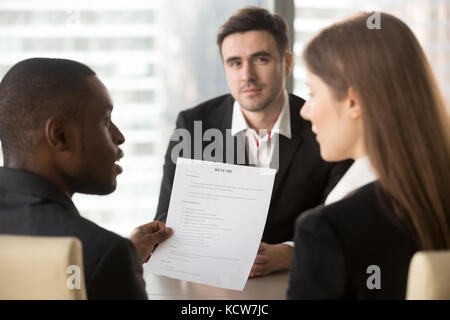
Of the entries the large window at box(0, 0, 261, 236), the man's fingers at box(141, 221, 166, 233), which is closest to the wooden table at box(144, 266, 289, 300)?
the man's fingers at box(141, 221, 166, 233)

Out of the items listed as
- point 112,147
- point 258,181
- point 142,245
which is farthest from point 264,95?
point 112,147

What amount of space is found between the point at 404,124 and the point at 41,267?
728 millimetres

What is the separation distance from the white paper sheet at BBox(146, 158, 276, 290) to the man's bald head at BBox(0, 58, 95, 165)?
0.56 metres

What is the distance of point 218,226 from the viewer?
1.61 meters

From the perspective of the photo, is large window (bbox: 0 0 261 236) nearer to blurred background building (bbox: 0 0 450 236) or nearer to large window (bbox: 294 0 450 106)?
blurred background building (bbox: 0 0 450 236)

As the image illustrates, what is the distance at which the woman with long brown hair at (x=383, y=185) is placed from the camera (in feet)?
3.39

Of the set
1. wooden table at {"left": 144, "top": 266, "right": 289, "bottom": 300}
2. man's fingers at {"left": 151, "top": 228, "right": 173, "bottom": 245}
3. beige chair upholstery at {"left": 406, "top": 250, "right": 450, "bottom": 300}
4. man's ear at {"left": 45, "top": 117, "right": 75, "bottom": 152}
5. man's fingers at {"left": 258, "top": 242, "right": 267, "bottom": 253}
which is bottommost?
wooden table at {"left": 144, "top": 266, "right": 289, "bottom": 300}

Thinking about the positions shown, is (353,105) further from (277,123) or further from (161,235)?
(277,123)

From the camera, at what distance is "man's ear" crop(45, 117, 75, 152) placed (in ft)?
3.71

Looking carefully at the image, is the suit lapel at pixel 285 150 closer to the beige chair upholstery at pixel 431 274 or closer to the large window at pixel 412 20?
the large window at pixel 412 20

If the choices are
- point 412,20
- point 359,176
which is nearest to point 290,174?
point 359,176

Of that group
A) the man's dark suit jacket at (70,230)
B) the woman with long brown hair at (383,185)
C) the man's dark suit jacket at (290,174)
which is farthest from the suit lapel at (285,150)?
the man's dark suit jacket at (70,230)

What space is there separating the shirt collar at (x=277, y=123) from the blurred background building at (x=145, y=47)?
1064 mm

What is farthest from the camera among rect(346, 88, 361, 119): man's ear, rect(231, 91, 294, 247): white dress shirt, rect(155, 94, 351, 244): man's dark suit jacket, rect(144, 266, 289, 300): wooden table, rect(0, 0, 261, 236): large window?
rect(0, 0, 261, 236): large window
